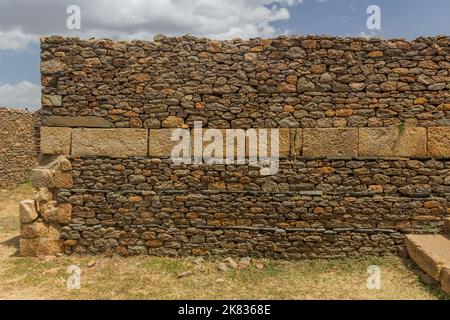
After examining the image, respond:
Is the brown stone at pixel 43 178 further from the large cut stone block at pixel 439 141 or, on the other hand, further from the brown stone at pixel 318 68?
the large cut stone block at pixel 439 141

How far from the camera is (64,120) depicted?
6664mm

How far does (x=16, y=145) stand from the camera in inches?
574

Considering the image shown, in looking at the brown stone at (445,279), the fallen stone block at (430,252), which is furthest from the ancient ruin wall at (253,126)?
the brown stone at (445,279)

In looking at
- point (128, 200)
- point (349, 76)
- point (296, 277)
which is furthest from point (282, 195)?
point (128, 200)

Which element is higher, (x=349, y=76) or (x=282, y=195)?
(x=349, y=76)

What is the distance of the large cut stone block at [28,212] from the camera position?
22.0 feet

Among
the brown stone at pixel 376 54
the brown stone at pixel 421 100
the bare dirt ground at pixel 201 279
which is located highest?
the brown stone at pixel 376 54

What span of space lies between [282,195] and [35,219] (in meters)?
4.81

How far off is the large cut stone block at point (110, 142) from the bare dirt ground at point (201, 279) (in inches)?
Result: 79.4

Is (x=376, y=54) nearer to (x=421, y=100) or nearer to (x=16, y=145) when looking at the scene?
(x=421, y=100)

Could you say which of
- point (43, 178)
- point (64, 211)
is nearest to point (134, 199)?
point (64, 211)

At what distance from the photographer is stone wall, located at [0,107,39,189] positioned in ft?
45.8

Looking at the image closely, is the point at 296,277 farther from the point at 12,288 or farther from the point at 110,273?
the point at 12,288

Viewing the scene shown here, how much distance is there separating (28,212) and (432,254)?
7.19 metres
